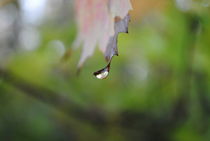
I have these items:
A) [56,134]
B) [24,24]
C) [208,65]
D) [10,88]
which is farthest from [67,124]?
[24,24]

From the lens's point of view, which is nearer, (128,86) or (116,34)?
(116,34)

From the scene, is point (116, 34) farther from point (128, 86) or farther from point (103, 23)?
point (128, 86)

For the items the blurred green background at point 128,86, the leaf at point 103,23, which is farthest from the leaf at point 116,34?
the blurred green background at point 128,86

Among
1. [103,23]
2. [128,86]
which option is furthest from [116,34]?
[128,86]

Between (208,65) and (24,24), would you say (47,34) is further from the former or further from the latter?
(24,24)

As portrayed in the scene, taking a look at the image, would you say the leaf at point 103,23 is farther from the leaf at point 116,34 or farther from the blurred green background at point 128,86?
the blurred green background at point 128,86

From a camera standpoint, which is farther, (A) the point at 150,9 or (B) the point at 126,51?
(B) the point at 126,51
